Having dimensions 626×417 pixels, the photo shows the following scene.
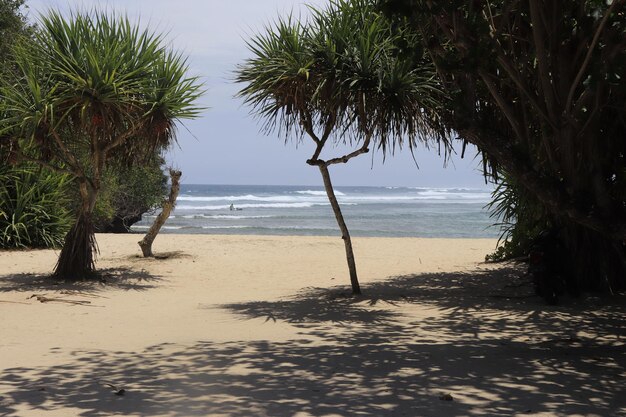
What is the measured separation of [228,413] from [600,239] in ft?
21.3

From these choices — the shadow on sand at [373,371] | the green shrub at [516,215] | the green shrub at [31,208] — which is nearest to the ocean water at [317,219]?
the green shrub at [31,208]

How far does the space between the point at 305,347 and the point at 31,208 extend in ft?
42.1

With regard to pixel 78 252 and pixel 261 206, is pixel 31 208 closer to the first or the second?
pixel 78 252

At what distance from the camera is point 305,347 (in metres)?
6.98

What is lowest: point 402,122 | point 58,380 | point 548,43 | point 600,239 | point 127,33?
point 58,380

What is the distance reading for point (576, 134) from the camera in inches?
336

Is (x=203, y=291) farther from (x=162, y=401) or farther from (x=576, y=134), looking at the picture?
(x=162, y=401)

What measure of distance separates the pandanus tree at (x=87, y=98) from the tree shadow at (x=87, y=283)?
29 centimetres

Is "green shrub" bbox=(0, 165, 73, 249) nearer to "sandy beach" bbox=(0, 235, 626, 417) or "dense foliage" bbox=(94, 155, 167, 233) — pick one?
"sandy beach" bbox=(0, 235, 626, 417)

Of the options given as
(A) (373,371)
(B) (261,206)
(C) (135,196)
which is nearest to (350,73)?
(A) (373,371)

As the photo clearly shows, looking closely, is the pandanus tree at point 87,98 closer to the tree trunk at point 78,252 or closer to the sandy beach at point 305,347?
the tree trunk at point 78,252

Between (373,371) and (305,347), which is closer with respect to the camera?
(373,371)

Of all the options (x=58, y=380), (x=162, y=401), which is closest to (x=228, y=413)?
(x=162, y=401)

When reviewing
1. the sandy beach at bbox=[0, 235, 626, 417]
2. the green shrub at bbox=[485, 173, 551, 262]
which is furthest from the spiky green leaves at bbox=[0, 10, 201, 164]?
the green shrub at bbox=[485, 173, 551, 262]
